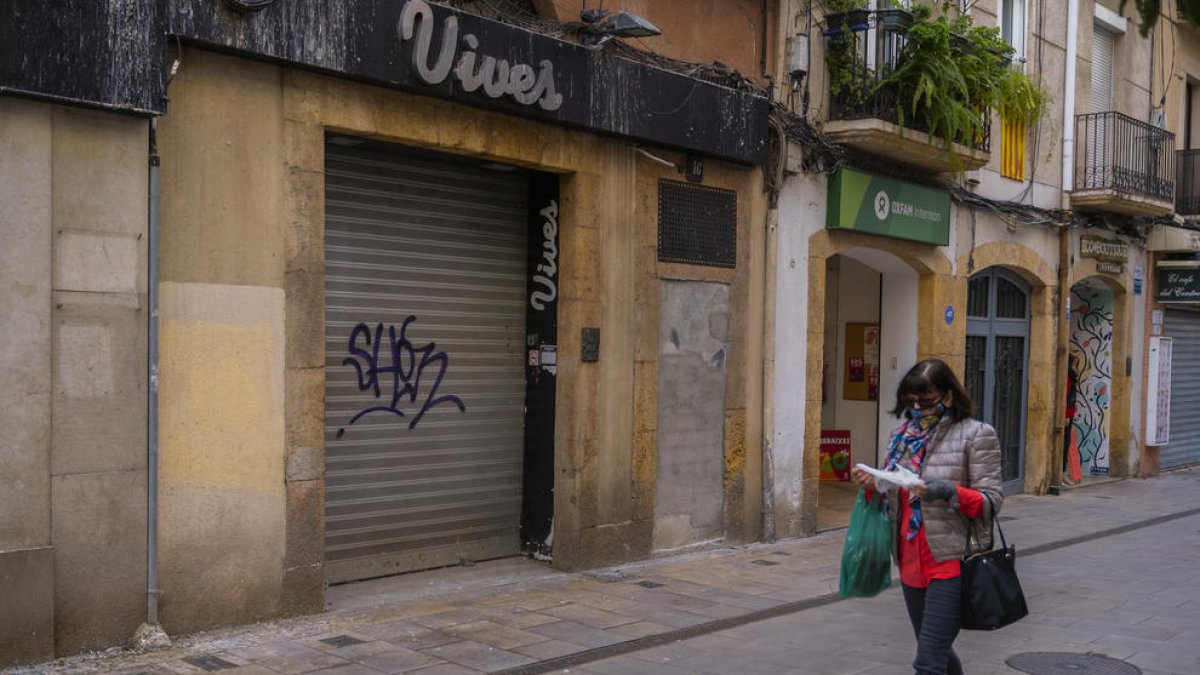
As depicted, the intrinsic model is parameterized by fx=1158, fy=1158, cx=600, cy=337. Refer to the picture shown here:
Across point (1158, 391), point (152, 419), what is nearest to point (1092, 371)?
point (1158, 391)

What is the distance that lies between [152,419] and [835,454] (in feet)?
33.7

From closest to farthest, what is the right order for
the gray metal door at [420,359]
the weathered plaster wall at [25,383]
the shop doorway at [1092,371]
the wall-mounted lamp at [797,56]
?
1. the weathered plaster wall at [25,383]
2. the gray metal door at [420,359]
3. the wall-mounted lamp at [797,56]
4. the shop doorway at [1092,371]

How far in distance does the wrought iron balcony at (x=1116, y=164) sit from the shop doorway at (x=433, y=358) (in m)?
9.62

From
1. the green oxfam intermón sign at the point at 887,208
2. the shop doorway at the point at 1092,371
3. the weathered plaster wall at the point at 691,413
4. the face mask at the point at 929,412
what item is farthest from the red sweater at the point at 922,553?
the shop doorway at the point at 1092,371

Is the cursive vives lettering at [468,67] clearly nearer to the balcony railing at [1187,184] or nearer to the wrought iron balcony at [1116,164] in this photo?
the wrought iron balcony at [1116,164]

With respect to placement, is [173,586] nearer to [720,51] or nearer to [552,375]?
[552,375]

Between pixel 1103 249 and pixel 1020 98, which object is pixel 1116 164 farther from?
pixel 1020 98

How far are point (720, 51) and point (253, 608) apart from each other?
6.47m

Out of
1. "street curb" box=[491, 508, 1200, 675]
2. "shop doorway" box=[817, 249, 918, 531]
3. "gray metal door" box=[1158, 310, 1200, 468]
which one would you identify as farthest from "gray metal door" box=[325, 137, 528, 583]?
"gray metal door" box=[1158, 310, 1200, 468]

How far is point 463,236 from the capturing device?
9102 millimetres

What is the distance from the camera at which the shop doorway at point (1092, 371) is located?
17688mm

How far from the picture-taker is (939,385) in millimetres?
5223

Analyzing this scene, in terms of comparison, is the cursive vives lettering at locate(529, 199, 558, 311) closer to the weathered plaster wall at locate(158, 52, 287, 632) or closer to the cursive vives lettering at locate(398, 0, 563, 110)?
the cursive vives lettering at locate(398, 0, 563, 110)

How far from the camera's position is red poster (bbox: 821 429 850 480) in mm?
15055
